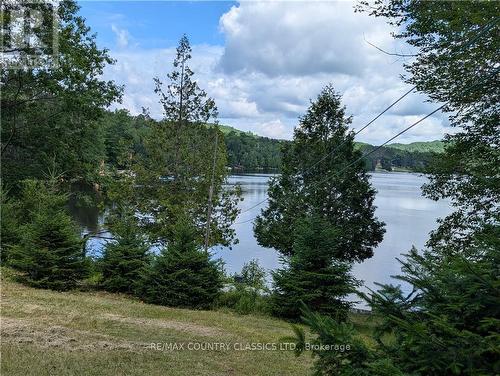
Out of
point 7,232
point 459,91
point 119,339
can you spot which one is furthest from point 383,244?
point 119,339

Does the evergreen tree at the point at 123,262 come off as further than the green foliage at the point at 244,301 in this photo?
Yes

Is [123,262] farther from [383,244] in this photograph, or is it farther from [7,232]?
[383,244]

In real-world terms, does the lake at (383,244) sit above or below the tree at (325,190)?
below

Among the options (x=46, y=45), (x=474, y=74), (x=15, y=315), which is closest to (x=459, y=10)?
(x=474, y=74)

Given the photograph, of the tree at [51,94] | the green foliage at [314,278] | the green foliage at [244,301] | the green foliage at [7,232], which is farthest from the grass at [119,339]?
the tree at [51,94]

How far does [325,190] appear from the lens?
17.4 meters

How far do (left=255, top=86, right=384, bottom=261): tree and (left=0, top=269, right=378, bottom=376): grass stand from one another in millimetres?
9195

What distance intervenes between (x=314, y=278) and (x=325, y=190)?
26.5 ft

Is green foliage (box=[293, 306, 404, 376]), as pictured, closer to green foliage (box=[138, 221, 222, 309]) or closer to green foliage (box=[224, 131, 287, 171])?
green foliage (box=[138, 221, 222, 309])

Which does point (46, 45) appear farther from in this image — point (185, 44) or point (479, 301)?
point (479, 301)

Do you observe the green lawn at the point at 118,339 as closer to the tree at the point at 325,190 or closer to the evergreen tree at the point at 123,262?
A: the evergreen tree at the point at 123,262

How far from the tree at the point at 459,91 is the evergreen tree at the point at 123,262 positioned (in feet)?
24.2

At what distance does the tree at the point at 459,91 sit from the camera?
7.57 metres

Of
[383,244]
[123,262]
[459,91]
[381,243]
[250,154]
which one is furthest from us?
[250,154]
